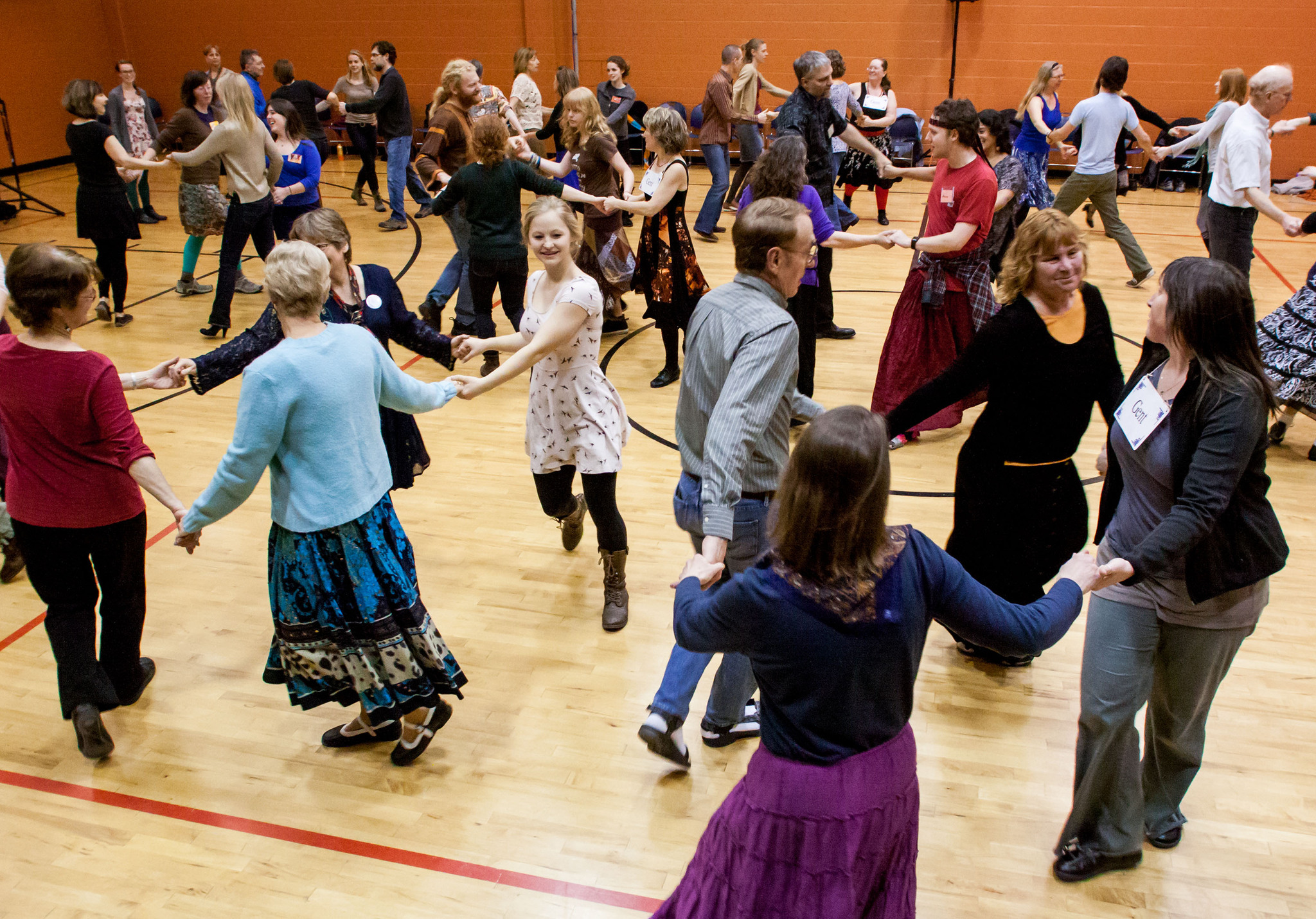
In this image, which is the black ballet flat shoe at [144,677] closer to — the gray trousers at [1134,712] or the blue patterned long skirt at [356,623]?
the blue patterned long skirt at [356,623]

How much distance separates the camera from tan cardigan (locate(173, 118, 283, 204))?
253 inches

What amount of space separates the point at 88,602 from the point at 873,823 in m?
2.55

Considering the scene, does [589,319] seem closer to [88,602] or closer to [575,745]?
[575,745]

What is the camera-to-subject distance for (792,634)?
1601 mm

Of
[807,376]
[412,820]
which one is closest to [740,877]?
[412,820]

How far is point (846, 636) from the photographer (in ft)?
5.23

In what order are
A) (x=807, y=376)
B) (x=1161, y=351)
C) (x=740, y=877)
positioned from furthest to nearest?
(x=807, y=376) → (x=1161, y=351) → (x=740, y=877)

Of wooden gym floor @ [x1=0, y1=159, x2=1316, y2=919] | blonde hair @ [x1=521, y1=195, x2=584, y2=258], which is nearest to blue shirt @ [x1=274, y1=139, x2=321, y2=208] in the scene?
wooden gym floor @ [x1=0, y1=159, x2=1316, y2=919]

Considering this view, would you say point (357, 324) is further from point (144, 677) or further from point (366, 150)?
point (366, 150)

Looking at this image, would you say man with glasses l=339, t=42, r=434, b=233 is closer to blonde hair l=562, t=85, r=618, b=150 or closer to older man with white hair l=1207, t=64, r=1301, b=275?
blonde hair l=562, t=85, r=618, b=150

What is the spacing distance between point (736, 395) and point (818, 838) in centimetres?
104

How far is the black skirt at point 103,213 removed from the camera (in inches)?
260

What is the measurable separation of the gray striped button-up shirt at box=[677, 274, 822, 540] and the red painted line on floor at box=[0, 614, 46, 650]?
2.66 metres

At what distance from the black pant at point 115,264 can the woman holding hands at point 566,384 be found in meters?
4.55
